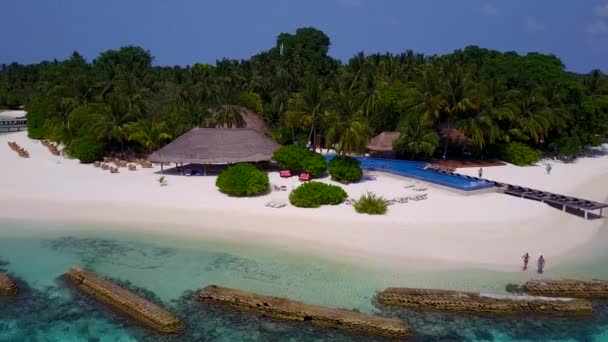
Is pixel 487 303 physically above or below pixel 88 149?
below

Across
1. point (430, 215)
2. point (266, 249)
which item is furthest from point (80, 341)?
point (430, 215)

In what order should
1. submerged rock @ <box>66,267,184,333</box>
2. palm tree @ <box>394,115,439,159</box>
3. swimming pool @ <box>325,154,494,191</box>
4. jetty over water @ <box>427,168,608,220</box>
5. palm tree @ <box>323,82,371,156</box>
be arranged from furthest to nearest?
palm tree @ <box>394,115,439,159</box>
palm tree @ <box>323,82,371,156</box>
swimming pool @ <box>325,154,494,191</box>
jetty over water @ <box>427,168,608,220</box>
submerged rock @ <box>66,267,184,333</box>

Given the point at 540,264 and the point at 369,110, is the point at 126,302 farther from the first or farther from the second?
the point at 369,110

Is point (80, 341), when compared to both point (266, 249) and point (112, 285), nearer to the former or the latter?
point (112, 285)

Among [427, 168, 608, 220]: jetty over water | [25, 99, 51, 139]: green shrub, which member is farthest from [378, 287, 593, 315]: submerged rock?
[25, 99, 51, 139]: green shrub

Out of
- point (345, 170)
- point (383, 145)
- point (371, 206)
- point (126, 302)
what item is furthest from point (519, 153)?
point (126, 302)

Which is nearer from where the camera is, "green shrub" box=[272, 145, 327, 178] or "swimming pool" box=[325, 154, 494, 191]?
"swimming pool" box=[325, 154, 494, 191]

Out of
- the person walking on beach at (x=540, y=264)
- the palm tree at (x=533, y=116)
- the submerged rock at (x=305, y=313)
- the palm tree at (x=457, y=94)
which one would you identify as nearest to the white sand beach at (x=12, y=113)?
the palm tree at (x=457, y=94)

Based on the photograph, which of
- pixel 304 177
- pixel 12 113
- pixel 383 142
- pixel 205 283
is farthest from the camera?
pixel 12 113

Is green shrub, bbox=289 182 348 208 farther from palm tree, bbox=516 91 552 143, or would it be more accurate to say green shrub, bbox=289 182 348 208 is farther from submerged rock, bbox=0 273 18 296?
palm tree, bbox=516 91 552 143
